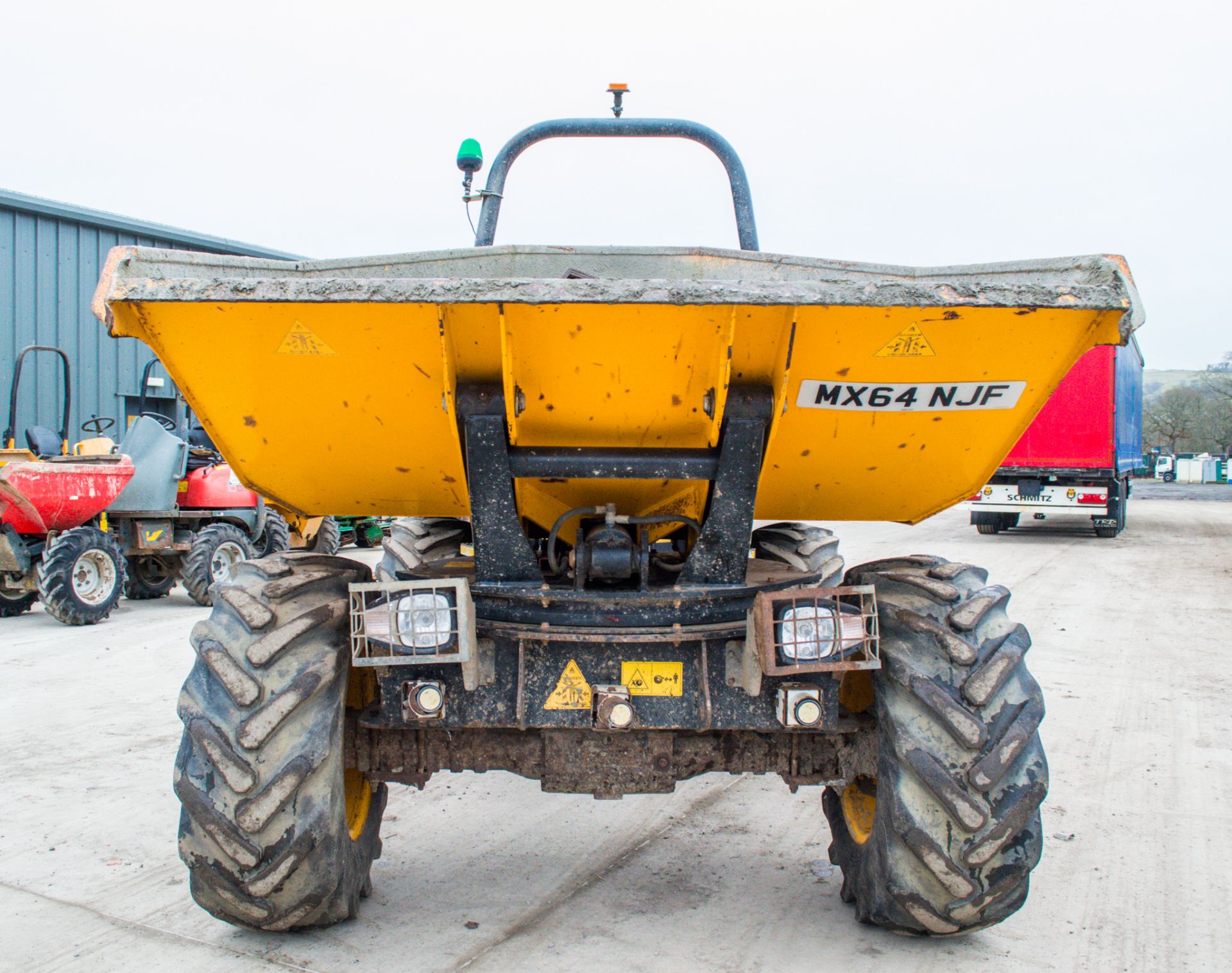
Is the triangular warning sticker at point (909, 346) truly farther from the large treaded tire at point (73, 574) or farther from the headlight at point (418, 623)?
the large treaded tire at point (73, 574)

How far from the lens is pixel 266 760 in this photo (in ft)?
8.19

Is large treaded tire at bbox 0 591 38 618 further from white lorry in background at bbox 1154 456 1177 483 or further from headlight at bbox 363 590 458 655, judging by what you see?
white lorry in background at bbox 1154 456 1177 483

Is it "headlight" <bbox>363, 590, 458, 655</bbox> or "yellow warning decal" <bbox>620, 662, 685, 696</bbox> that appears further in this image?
"yellow warning decal" <bbox>620, 662, 685, 696</bbox>

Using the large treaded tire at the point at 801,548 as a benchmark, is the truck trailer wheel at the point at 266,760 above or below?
below

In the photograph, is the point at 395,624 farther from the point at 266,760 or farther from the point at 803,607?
the point at 803,607

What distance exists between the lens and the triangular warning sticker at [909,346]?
8.01 ft

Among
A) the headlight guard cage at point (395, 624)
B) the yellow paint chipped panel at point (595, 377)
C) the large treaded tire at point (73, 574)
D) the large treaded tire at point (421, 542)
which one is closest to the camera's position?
the yellow paint chipped panel at point (595, 377)

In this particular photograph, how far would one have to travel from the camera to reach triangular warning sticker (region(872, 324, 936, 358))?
2441mm

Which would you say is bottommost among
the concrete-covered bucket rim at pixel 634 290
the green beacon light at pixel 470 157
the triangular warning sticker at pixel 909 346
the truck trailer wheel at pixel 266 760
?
the truck trailer wheel at pixel 266 760

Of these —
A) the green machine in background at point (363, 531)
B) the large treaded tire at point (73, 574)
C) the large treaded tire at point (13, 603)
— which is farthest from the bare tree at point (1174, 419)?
the large treaded tire at point (13, 603)

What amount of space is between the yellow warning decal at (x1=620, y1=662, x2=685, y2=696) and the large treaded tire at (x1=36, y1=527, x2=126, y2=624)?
7.27 meters

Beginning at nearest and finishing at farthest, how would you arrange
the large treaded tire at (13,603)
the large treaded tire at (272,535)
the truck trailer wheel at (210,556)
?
the large treaded tire at (13,603)
the truck trailer wheel at (210,556)
the large treaded tire at (272,535)

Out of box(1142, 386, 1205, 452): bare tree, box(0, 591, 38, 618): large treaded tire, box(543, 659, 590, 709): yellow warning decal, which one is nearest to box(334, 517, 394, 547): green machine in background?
box(0, 591, 38, 618): large treaded tire

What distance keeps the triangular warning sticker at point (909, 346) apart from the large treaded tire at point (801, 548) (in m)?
1.37
